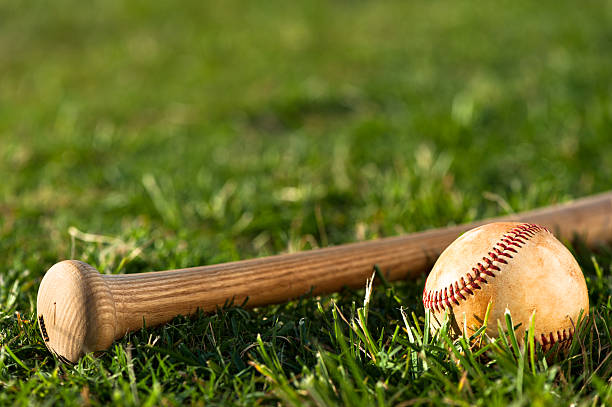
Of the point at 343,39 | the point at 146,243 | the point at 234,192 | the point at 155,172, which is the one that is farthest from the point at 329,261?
the point at 343,39

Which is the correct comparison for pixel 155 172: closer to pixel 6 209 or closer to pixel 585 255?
pixel 6 209

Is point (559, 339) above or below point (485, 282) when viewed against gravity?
below

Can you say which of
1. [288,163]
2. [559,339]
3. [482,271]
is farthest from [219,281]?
[288,163]

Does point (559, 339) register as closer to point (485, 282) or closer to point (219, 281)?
point (485, 282)

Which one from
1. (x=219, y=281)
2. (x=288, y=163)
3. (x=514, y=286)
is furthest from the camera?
(x=288, y=163)

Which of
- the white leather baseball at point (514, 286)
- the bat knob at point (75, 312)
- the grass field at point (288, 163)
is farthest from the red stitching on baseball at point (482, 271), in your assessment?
the bat knob at point (75, 312)

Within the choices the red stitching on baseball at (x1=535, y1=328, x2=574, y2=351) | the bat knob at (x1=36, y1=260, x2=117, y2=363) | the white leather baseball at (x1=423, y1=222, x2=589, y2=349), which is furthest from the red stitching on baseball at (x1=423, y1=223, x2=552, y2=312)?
the bat knob at (x1=36, y1=260, x2=117, y2=363)

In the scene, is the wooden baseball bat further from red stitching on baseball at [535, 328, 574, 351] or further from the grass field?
red stitching on baseball at [535, 328, 574, 351]

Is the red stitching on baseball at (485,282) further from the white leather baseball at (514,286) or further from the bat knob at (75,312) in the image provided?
the bat knob at (75,312)
